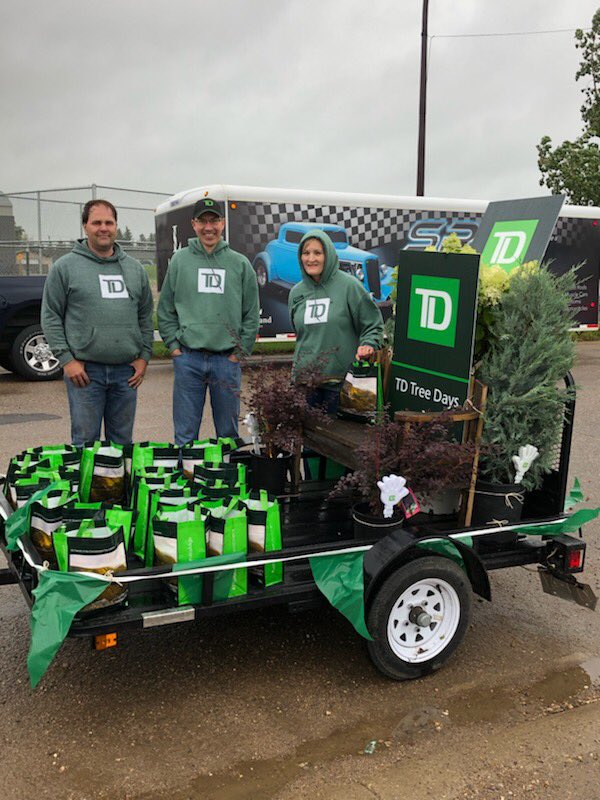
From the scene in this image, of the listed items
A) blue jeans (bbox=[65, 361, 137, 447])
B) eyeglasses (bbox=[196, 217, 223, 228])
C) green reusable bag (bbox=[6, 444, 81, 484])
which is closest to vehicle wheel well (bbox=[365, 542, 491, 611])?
green reusable bag (bbox=[6, 444, 81, 484])

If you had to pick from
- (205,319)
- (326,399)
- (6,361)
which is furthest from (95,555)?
(6,361)

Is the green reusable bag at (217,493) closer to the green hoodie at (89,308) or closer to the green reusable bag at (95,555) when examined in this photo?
the green reusable bag at (95,555)

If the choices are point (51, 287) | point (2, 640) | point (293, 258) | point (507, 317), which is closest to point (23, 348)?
point (293, 258)

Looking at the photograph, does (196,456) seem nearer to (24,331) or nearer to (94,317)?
(94,317)

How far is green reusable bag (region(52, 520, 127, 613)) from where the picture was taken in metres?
2.93

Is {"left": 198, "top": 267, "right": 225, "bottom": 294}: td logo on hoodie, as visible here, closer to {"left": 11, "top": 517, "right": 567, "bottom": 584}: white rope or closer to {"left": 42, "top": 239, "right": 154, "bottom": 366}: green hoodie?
{"left": 42, "top": 239, "right": 154, "bottom": 366}: green hoodie

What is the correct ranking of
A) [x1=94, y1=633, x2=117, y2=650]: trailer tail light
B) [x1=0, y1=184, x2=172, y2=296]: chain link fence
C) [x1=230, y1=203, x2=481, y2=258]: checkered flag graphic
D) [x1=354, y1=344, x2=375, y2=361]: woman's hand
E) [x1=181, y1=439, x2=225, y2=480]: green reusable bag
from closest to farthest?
[x1=94, y1=633, x2=117, y2=650]: trailer tail light < [x1=181, y1=439, x2=225, y2=480]: green reusable bag < [x1=354, y1=344, x2=375, y2=361]: woman's hand < [x1=230, y1=203, x2=481, y2=258]: checkered flag graphic < [x1=0, y1=184, x2=172, y2=296]: chain link fence

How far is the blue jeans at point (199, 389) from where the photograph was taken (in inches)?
201

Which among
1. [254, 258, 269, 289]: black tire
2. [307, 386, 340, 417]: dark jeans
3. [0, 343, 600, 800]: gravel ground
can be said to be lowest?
[0, 343, 600, 800]: gravel ground

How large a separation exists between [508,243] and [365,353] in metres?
1.04

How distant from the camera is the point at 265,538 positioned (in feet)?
10.6

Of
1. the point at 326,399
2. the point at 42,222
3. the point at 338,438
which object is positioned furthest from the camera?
the point at 42,222

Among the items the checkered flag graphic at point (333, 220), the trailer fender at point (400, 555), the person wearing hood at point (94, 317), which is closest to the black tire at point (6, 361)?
the checkered flag graphic at point (333, 220)

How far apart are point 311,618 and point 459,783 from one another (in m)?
1.34
